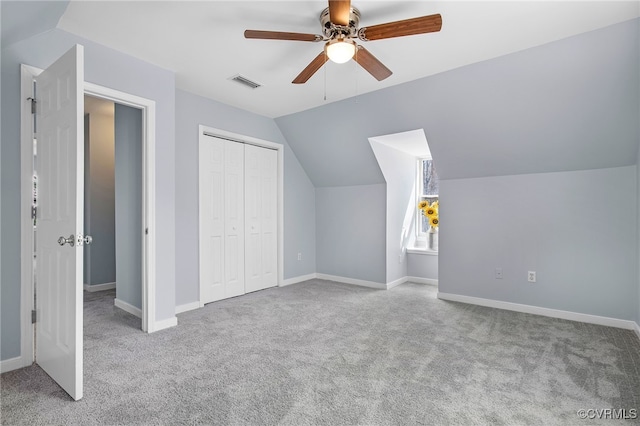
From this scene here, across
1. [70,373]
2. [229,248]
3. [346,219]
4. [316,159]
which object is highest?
[316,159]

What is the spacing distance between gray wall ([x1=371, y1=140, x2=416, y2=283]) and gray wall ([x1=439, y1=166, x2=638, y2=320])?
818 millimetres

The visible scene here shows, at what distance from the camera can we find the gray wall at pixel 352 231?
4.85 metres

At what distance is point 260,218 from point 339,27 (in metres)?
3.05

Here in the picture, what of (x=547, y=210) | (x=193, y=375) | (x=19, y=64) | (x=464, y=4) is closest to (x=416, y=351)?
(x=193, y=375)

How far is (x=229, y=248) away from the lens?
4254 millimetres

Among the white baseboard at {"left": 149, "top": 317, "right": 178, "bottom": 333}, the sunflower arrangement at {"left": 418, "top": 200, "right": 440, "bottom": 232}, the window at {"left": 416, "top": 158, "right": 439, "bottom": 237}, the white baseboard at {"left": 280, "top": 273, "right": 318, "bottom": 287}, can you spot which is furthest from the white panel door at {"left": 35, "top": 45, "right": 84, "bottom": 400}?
the window at {"left": 416, "top": 158, "right": 439, "bottom": 237}

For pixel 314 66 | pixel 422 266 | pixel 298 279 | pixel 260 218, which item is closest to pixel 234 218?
pixel 260 218

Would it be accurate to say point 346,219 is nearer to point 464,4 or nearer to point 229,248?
point 229,248

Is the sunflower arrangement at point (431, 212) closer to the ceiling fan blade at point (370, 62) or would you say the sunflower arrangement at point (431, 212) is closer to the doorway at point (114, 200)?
the ceiling fan blade at point (370, 62)

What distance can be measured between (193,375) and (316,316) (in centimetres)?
151

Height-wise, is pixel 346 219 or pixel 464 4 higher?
pixel 464 4

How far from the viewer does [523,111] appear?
3.16 m

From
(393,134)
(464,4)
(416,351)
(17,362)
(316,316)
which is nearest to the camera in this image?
(464,4)

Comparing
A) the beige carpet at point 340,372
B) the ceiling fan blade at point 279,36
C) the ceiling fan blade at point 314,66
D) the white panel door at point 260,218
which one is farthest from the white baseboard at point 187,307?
the ceiling fan blade at point 279,36
